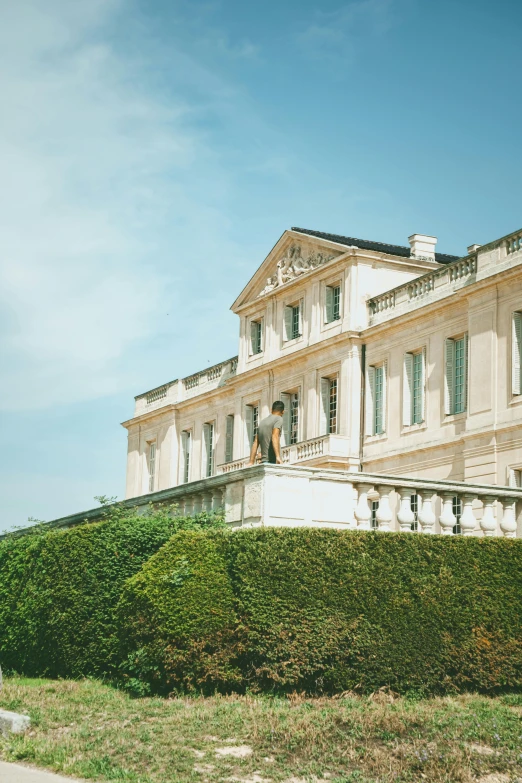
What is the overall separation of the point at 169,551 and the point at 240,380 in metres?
33.8

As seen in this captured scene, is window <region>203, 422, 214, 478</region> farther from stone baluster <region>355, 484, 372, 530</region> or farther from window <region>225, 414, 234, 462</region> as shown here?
stone baluster <region>355, 484, 372, 530</region>

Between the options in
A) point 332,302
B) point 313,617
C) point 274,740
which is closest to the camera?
point 274,740

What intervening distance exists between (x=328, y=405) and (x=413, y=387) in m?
5.21

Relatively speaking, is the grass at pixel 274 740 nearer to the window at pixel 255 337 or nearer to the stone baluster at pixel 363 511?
the stone baluster at pixel 363 511

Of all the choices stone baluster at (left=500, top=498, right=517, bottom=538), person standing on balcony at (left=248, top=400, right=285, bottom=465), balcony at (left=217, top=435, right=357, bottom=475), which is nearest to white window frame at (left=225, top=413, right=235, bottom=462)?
balcony at (left=217, top=435, right=357, bottom=475)

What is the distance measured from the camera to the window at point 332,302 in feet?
135

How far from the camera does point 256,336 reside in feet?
153

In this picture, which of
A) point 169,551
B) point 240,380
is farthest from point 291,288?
point 169,551

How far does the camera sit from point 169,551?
12922 millimetres

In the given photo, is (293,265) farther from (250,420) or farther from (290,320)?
(250,420)

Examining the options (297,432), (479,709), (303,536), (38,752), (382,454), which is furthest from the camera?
(297,432)

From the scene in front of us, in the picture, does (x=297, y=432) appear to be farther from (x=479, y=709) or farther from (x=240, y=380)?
(x=479, y=709)

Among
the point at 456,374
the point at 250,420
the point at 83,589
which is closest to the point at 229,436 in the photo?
the point at 250,420

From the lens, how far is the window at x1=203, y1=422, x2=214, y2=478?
4966 cm
